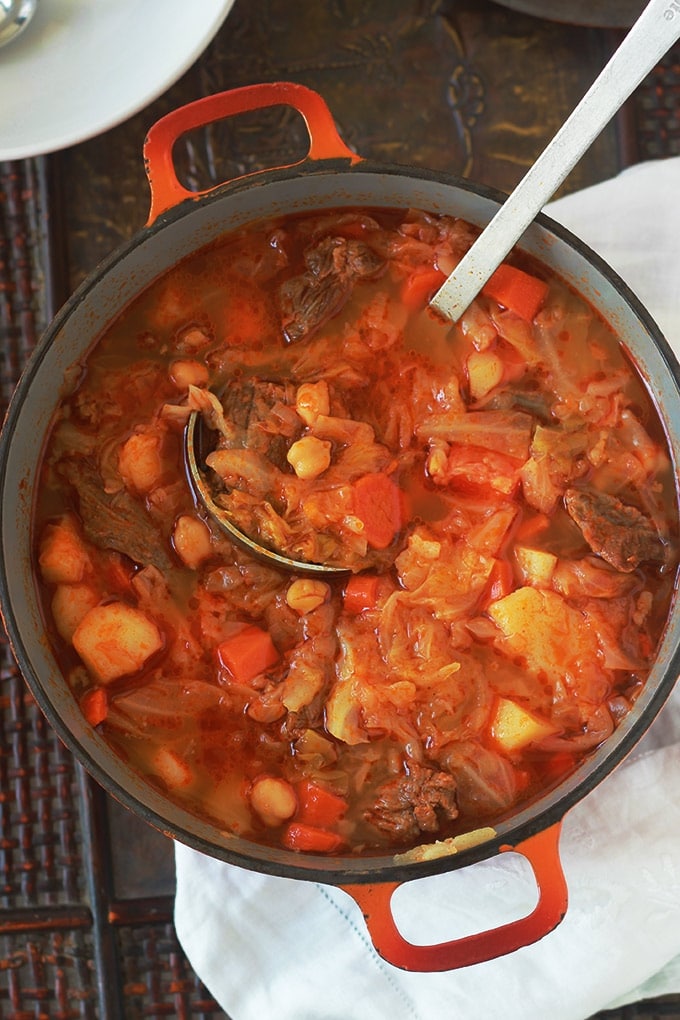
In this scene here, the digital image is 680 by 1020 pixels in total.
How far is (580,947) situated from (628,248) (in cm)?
170

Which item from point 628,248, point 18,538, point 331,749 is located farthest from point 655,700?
point 18,538

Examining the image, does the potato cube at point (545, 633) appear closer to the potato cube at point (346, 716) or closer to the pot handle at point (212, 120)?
the potato cube at point (346, 716)

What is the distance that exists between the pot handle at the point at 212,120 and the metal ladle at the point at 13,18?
66 centimetres

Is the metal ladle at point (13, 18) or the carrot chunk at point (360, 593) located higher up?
the metal ladle at point (13, 18)

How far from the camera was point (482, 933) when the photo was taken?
2051mm

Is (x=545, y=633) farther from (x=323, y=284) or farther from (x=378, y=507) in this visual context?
(x=323, y=284)

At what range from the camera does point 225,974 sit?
96.0 inches

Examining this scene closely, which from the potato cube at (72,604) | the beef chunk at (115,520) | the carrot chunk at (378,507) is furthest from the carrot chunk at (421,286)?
the potato cube at (72,604)

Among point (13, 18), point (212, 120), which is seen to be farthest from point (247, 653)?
point (13, 18)

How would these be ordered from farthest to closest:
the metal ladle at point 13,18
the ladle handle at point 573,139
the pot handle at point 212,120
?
the metal ladle at point 13,18 < the pot handle at point 212,120 < the ladle handle at point 573,139

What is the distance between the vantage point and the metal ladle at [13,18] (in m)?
2.50

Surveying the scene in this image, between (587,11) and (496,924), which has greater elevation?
(587,11)

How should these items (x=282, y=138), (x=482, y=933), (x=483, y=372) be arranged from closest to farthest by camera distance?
(x=482, y=933) → (x=483, y=372) → (x=282, y=138)

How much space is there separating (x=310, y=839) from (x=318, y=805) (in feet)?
0.25
